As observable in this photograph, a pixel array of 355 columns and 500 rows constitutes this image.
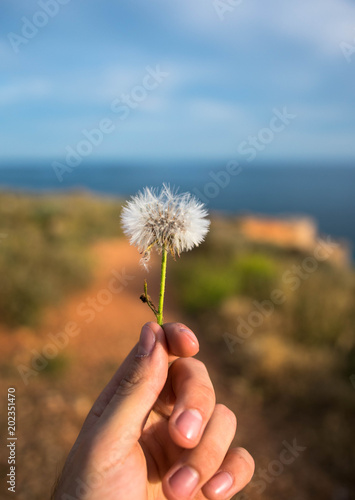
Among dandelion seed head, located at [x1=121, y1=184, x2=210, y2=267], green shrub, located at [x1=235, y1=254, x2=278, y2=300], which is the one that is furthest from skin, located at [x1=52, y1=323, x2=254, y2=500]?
green shrub, located at [x1=235, y1=254, x2=278, y2=300]

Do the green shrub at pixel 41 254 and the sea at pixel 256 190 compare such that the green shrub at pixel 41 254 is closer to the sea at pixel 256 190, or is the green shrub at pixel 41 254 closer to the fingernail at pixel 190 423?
the fingernail at pixel 190 423

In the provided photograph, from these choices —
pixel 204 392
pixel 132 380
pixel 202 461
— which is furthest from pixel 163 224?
pixel 202 461

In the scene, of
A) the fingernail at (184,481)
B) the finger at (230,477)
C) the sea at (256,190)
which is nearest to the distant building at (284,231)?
the finger at (230,477)

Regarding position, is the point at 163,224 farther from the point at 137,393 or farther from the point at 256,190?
the point at 256,190

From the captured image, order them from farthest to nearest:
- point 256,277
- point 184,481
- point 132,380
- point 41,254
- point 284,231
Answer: point 284,231 < point 256,277 < point 41,254 < point 132,380 < point 184,481

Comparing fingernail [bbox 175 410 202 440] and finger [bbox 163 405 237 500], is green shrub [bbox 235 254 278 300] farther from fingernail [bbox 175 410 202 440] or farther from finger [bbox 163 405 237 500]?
fingernail [bbox 175 410 202 440]

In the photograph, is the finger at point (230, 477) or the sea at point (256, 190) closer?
the finger at point (230, 477)

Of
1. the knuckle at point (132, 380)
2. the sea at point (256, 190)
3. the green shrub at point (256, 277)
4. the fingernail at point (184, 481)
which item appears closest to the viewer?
the fingernail at point (184, 481)

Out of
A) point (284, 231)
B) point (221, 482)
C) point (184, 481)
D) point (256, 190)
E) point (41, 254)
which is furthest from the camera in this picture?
point (256, 190)
